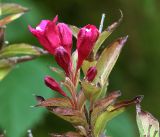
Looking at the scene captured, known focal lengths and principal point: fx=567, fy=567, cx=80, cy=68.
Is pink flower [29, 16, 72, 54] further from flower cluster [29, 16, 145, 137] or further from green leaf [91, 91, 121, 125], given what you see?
green leaf [91, 91, 121, 125]

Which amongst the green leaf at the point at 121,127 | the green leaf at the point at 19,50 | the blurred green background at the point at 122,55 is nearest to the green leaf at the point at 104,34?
the green leaf at the point at 19,50

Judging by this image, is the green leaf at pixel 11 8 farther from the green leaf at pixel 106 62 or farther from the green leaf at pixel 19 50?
the green leaf at pixel 106 62

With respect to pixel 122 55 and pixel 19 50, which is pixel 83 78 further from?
pixel 122 55

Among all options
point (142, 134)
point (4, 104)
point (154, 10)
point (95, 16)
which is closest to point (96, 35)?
point (142, 134)

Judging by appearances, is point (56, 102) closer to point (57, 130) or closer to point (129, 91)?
point (57, 130)

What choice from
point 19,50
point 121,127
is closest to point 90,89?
point 19,50

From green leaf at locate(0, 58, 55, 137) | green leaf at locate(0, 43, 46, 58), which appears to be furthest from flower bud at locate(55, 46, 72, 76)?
green leaf at locate(0, 58, 55, 137)
